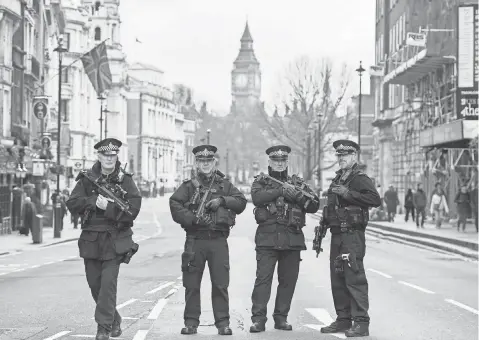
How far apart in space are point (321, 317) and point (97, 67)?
38.8 m

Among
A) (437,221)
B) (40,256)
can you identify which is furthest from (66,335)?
(437,221)

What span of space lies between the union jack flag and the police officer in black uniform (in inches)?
1573

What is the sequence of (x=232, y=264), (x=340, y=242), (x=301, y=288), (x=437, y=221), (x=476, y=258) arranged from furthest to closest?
(x=437, y=221), (x=476, y=258), (x=232, y=264), (x=301, y=288), (x=340, y=242)

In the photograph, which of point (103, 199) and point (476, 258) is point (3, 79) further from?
point (103, 199)

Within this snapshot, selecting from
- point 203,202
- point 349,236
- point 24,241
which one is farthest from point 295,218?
point 24,241

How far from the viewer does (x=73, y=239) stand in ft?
124

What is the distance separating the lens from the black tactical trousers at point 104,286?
10828 mm

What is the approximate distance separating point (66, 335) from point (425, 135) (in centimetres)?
3446

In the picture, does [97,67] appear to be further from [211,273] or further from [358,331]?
[358,331]

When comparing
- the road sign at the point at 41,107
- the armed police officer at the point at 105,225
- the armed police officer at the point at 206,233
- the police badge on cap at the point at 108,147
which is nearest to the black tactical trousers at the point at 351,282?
the armed police officer at the point at 206,233

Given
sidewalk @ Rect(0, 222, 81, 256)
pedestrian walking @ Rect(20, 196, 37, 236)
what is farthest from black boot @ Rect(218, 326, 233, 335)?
pedestrian walking @ Rect(20, 196, 37, 236)

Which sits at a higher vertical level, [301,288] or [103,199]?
[103,199]

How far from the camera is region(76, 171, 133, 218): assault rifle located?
35.6ft

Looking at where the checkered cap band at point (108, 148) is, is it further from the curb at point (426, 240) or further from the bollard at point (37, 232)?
the bollard at point (37, 232)
